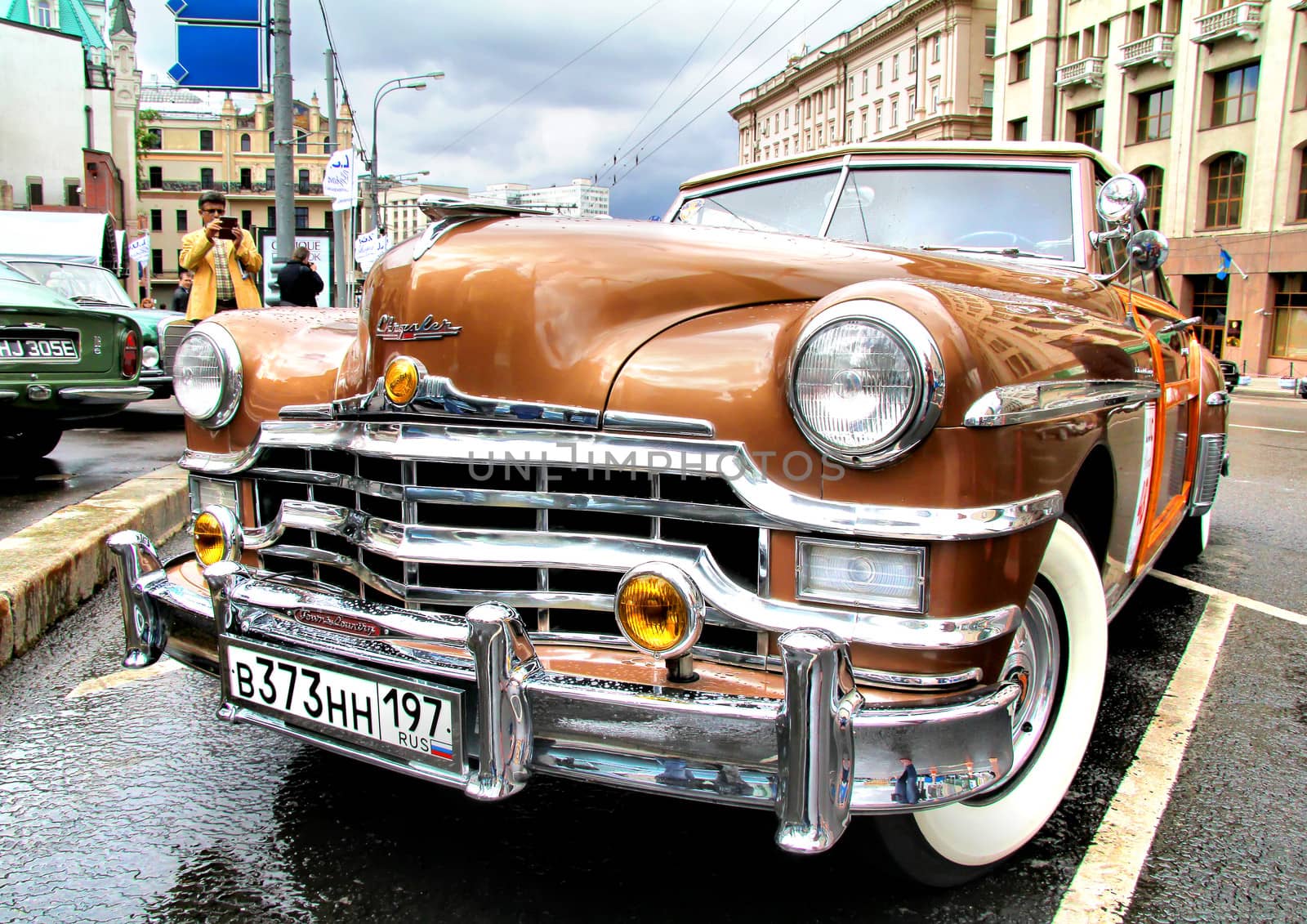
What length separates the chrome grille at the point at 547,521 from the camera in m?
1.81

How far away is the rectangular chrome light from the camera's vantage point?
64.7 inches

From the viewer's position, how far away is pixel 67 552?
3.76m

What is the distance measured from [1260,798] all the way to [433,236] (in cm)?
230

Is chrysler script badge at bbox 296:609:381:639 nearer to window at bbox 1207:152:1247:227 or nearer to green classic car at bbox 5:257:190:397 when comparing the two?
green classic car at bbox 5:257:190:397

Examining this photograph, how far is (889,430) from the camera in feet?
5.28

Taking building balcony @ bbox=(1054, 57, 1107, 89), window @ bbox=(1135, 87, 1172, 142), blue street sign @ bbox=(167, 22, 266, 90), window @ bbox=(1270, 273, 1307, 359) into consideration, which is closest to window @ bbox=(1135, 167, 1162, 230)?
window @ bbox=(1135, 87, 1172, 142)

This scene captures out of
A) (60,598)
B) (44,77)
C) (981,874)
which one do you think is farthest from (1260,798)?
(44,77)

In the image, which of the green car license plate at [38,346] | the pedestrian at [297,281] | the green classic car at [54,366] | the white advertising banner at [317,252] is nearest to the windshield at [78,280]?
the pedestrian at [297,281]

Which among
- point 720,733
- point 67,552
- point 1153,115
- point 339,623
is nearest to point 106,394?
point 67,552

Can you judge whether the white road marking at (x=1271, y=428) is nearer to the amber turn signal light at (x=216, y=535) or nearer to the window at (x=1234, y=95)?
the amber turn signal light at (x=216, y=535)

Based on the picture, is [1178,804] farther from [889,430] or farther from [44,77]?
[44,77]

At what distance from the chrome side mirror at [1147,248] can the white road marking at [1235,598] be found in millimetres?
1692

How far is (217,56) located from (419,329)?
35.3ft

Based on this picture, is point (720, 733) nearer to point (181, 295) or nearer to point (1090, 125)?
point (181, 295)
